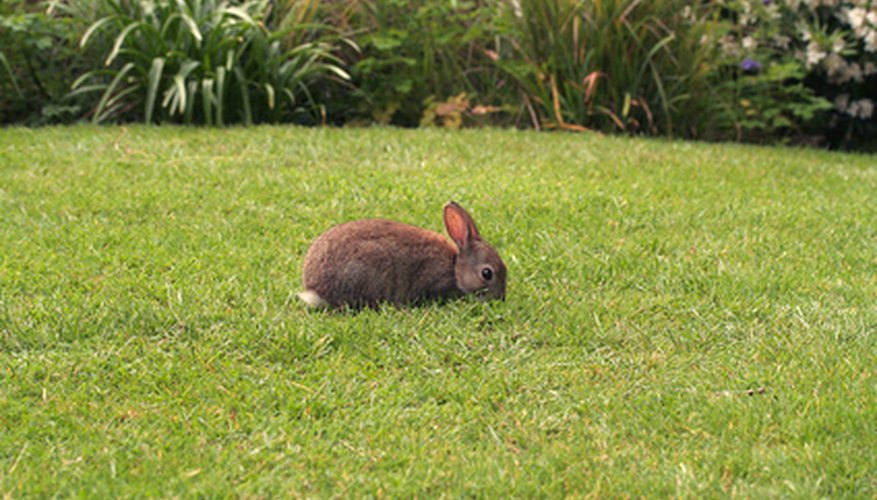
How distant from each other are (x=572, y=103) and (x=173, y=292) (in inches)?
226

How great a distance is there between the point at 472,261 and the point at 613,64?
17.5ft

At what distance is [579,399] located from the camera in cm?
346

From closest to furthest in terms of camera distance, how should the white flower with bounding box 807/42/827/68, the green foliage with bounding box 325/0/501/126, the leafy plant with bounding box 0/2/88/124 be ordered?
the leafy plant with bounding box 0/2/88/124 < the white flower with bounding box 807/42/827/68 < the green foliage with bounding box 325/0/501/126

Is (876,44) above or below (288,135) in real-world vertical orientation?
above

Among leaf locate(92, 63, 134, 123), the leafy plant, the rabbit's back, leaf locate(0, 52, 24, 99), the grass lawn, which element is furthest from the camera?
the leafy plant

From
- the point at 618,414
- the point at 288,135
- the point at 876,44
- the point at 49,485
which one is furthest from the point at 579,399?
the point at 876,44

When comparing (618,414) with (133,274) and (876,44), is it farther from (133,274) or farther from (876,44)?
(876,44)

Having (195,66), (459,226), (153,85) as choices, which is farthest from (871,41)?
(153,85)

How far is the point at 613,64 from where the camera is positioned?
910cm

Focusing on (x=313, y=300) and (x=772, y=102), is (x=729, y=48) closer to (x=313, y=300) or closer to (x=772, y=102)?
(x=772, y=102)

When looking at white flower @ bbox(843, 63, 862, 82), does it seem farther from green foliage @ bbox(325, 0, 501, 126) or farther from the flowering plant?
green foliage @ bbox(325, 0, 501, 126)

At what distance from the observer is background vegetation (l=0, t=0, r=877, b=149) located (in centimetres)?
877

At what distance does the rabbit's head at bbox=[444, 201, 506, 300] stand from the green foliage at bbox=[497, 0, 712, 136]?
4951 millimetres

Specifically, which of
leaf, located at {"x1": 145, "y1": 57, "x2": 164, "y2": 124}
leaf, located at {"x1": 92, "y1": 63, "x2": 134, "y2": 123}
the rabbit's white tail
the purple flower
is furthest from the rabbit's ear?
the purple flower
